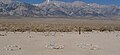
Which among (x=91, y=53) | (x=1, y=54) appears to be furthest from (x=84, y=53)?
(x=1, y=54)

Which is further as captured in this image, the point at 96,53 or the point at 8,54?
the point at 96,53

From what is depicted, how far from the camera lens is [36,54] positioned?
13.5 m

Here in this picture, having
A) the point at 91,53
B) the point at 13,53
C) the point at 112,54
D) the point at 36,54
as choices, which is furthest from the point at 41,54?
the point at 112,54

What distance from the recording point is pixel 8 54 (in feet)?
42.4

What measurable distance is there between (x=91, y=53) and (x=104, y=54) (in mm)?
617

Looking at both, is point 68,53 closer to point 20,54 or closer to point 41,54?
point 41,54

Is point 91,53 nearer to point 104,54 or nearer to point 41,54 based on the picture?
point 104,54

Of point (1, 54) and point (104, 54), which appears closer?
point (1, 54)

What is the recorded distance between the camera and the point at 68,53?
14008 millimetres

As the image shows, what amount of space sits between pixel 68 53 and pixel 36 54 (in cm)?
157

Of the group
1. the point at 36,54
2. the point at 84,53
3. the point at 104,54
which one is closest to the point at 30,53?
the point at 36,54

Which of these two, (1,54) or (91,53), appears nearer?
(1,54)

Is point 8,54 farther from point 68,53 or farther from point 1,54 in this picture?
point 68,53

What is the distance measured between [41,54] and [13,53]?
1.28m
